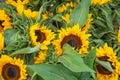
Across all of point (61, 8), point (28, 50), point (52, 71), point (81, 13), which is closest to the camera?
point (52, 71)

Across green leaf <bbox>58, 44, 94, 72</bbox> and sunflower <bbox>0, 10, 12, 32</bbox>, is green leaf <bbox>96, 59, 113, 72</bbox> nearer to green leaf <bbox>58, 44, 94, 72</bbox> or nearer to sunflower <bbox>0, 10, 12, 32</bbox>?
green leaf <bbox>58, 44, 94, 72</bbox>

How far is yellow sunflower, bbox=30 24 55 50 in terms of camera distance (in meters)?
1.92

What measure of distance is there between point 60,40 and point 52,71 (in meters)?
0.21

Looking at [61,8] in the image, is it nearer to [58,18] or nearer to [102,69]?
[58,18]

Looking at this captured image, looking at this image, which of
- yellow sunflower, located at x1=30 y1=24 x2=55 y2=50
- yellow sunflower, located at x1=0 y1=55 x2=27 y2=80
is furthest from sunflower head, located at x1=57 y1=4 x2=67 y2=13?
yellow sunflower, located at x1=0 y1=55 x2=27 y2=80

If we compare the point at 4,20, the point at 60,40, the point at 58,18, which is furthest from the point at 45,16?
the point at 60,40

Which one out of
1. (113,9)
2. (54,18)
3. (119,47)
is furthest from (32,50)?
(113,9)

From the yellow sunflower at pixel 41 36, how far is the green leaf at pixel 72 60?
0.14 m

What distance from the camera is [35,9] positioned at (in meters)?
2.41

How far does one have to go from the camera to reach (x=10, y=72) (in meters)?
1.84

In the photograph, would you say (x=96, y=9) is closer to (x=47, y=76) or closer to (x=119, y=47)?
(x=119, y=47)

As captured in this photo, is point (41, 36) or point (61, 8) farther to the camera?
point (61, 8)

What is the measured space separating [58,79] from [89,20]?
0.50m

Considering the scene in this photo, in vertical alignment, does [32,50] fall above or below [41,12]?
below
